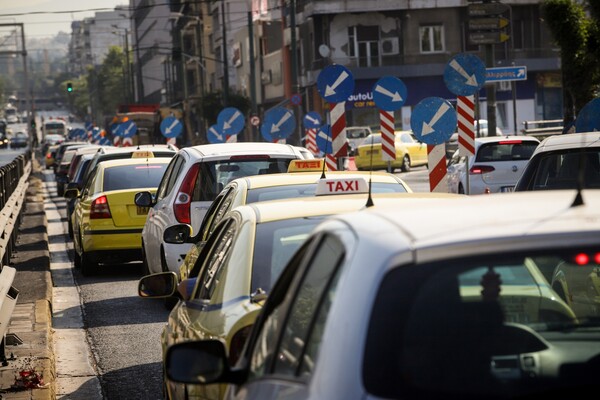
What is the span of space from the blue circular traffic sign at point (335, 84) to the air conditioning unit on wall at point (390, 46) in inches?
1779

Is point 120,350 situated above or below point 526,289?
below

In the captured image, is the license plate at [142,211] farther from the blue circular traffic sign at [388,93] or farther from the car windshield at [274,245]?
the car windshield at [274,245]

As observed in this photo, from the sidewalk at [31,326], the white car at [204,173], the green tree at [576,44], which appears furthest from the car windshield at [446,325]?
the green tree at [576,44]

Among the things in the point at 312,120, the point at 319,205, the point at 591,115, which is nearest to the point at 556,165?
the point at 591,115

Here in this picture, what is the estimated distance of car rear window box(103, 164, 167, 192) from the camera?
61.6ft

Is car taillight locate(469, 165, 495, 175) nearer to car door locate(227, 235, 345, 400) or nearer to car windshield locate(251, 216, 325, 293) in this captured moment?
car windshield locate(251, 216, 325, 293)

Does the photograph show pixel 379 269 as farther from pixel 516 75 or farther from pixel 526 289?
pixel 516 75

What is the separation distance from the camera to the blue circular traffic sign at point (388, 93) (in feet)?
→ 71.6

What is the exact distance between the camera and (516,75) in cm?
2797

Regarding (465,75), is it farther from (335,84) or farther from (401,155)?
(401,155)

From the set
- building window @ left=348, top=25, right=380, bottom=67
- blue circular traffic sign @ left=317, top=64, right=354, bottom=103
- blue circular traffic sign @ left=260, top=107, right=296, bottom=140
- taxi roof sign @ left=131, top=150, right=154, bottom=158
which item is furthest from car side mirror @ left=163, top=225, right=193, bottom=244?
building window @ left=348, top=25, right=380, bottom=67

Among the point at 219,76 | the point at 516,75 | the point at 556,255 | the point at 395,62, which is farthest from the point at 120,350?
the point at 219,76

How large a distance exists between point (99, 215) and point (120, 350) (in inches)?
265

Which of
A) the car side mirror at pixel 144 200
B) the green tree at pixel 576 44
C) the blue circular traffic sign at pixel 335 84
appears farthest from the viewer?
the green tree at pixel 576 44
